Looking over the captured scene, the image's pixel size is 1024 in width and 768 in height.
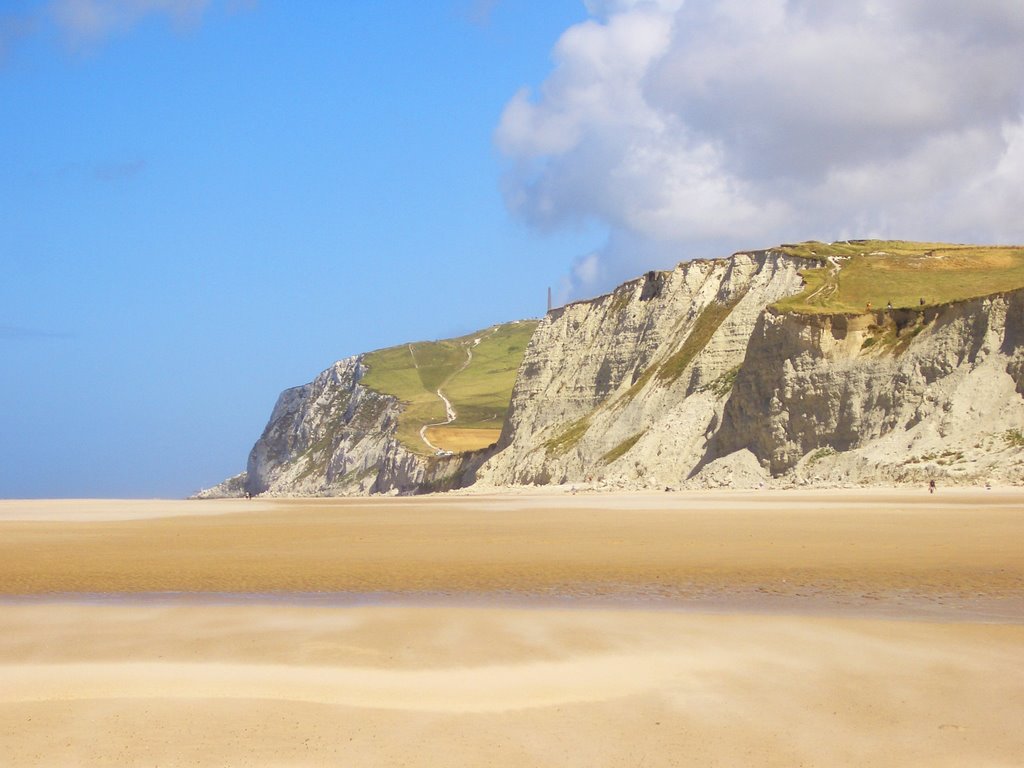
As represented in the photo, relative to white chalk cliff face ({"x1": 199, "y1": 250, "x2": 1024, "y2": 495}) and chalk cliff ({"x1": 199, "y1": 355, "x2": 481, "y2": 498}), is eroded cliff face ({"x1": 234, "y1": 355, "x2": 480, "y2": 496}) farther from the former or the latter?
white chalk cliff face ({"x1": 199, "y1": 250, "x2": 1024, "y2": 495})

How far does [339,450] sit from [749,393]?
7359 centimetres

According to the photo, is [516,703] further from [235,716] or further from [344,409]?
[344,409]

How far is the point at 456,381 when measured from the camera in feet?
464

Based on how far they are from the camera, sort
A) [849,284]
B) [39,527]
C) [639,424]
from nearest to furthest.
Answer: [39,527], [849,284], [639,424]

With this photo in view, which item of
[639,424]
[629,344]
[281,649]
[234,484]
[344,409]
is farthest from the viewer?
[234,484]

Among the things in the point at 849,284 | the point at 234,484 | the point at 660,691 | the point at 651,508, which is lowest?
the point at 234,484

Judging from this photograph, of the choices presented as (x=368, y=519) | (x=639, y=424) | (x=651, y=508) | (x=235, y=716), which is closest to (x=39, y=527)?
(x=368, y=519)

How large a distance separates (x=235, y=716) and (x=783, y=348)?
129ft

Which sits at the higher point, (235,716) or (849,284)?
(849,284)

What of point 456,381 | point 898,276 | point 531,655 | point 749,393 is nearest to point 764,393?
point 749,393

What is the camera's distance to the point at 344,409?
411 feet

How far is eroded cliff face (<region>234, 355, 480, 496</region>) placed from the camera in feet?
279

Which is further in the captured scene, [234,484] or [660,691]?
[234,484]

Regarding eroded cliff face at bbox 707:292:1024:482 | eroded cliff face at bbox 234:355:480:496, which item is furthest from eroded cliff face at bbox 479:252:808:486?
eroded cliff face at bbox 234:355:480:496
